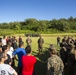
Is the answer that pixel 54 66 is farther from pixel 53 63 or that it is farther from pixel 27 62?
pixel 27 62

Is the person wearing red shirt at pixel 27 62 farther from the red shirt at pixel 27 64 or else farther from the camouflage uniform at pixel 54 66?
the camouflage uniform at pixel 54 66

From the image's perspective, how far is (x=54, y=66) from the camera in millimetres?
6227

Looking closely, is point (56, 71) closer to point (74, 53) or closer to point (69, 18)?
point (74, 53)

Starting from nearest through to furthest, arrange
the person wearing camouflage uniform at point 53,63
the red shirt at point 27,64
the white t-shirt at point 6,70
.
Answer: the white t-shirt at point 6,70 → the person wearing camouflage uniform at point 53,63 → the red shirt at point 27,64

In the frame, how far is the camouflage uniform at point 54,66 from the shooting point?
6.22m

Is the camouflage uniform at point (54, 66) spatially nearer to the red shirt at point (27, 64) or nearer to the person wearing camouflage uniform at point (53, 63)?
the person wearing camouflage uniform at point (53, 63)

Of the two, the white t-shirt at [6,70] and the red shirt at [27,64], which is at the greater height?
the white t-shirt at [6,70]

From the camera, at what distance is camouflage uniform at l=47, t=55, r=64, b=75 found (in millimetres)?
6219

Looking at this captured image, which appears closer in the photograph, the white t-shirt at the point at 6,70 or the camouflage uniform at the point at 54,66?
the white t-shirt at the point at 6,70

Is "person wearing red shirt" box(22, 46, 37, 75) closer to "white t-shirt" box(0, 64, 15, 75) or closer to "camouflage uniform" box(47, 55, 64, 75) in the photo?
"camouflage uniform" box(47, 55, 64, 75)

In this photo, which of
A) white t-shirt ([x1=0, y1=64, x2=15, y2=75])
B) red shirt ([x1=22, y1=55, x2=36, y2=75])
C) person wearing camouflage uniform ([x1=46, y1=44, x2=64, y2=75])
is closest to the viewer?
white t-shirt ([x1=0, y1=64, x2=15, y2=75])

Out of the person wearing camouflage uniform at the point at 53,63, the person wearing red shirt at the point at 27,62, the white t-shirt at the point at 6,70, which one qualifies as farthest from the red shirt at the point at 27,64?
the white t-shirt at the point at 6,70

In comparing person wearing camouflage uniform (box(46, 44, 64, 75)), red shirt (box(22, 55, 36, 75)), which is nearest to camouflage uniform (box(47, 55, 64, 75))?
person wearing camouflage uniform (box(46, 44, 64, 75))

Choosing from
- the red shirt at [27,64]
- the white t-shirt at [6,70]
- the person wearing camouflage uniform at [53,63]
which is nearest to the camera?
the white t-shirt at [6,70]
